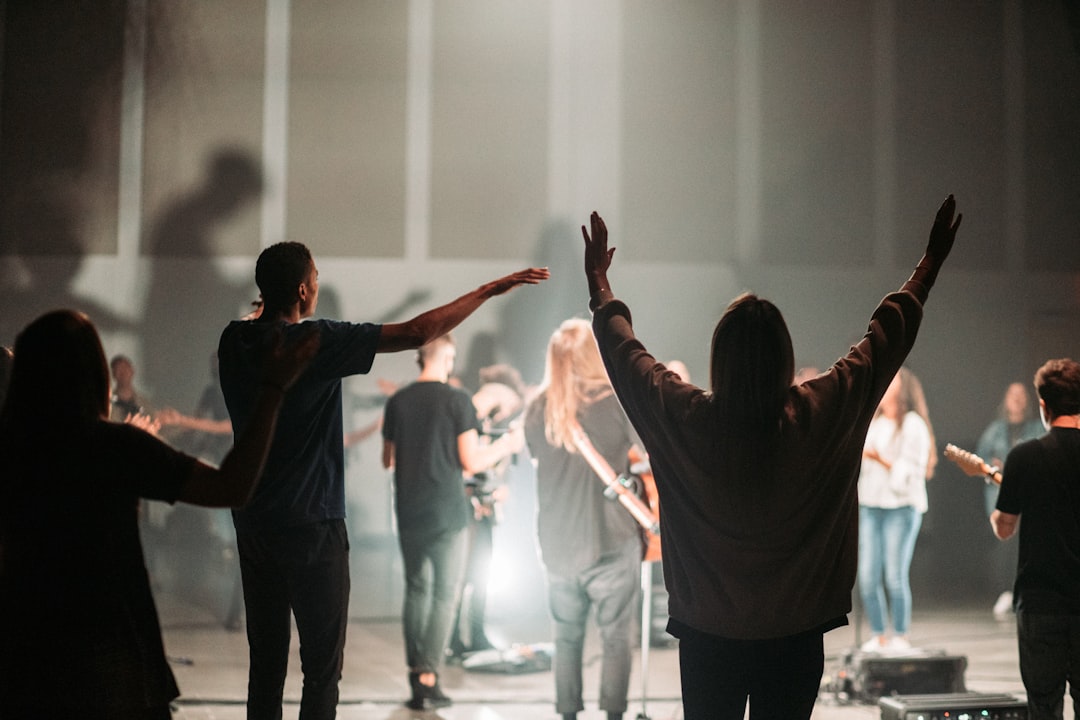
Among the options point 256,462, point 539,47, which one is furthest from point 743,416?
point 539,47

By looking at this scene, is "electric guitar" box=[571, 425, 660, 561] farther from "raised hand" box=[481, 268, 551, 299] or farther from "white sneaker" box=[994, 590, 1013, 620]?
"white sneaker" box=[994, 590, 1013, 620]

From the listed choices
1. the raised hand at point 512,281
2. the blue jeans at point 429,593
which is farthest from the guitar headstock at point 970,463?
the blue jeans at point 429,593

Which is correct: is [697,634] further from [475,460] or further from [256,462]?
[475,460]

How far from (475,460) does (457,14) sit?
15.6 feet

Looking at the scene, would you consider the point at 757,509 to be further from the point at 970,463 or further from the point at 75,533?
the point at 970,463

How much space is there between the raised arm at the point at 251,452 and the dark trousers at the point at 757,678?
0.99 m

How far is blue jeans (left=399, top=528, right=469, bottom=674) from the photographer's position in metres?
5.10

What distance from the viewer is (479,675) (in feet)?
19.0

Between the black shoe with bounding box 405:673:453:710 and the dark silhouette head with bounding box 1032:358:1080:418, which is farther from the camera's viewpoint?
the black shoe with bounding box 405:673:453:710

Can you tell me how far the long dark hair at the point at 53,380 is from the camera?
179cm

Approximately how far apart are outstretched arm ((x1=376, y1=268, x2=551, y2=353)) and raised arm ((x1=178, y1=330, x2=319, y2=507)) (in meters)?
0.65

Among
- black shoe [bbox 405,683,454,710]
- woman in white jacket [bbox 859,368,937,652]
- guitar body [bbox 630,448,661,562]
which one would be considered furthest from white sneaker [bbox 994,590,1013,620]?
black shoe [bbox 405,683,454,710]

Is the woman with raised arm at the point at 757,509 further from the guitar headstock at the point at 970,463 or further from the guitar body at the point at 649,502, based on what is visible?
the guitar body at the point at 649,502

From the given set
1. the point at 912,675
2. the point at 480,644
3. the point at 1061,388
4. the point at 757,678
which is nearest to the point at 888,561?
the point at 912,675
